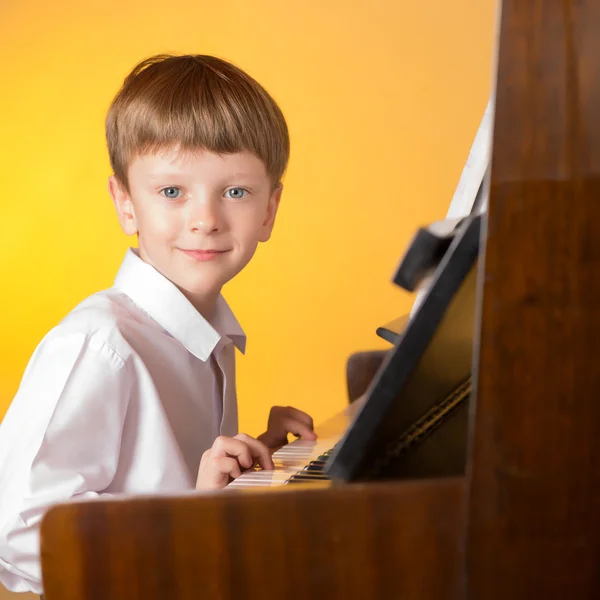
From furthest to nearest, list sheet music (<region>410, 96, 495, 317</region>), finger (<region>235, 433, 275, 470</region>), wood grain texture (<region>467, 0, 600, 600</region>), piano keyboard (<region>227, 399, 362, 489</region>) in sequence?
1. sheet music (<region>410, 96, 495, 317</region>)
2. finger (<region>235, 433, 275, 470</region>)
3. piano keyboard (<region>227, 399, 362, 489</region>)
4. wood grain texture (<region>467, 0, 600, 600</region>)

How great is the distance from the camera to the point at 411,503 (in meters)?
0.56

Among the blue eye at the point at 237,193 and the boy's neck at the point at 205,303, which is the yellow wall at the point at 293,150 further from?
the blue eye at the point at 237,193

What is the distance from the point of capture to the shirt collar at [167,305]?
1268mm

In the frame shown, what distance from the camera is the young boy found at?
1014 mm

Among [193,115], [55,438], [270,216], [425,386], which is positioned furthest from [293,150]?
[425,386]

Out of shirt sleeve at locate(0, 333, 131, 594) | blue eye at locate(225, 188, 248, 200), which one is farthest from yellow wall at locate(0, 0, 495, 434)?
shirt sleeve at locate(0, 333, 131, 594)

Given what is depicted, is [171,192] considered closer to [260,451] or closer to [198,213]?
[198,213]

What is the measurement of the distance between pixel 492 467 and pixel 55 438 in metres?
0.62

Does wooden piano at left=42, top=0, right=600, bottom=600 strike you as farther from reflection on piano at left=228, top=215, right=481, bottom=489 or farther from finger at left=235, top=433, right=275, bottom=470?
finger at left=235, top=433, right=275, bottom=470

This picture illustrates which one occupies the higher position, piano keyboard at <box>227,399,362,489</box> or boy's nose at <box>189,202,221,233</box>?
boy's nose at <box>189,202,221,233</box>

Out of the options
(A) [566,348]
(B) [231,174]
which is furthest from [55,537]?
(B) [231,174]

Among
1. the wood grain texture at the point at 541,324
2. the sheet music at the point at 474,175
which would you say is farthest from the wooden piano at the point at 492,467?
the sheet music at the point at 474,175

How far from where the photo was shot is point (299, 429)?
4.39 feet

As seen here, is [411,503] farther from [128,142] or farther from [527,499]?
[128,142]
